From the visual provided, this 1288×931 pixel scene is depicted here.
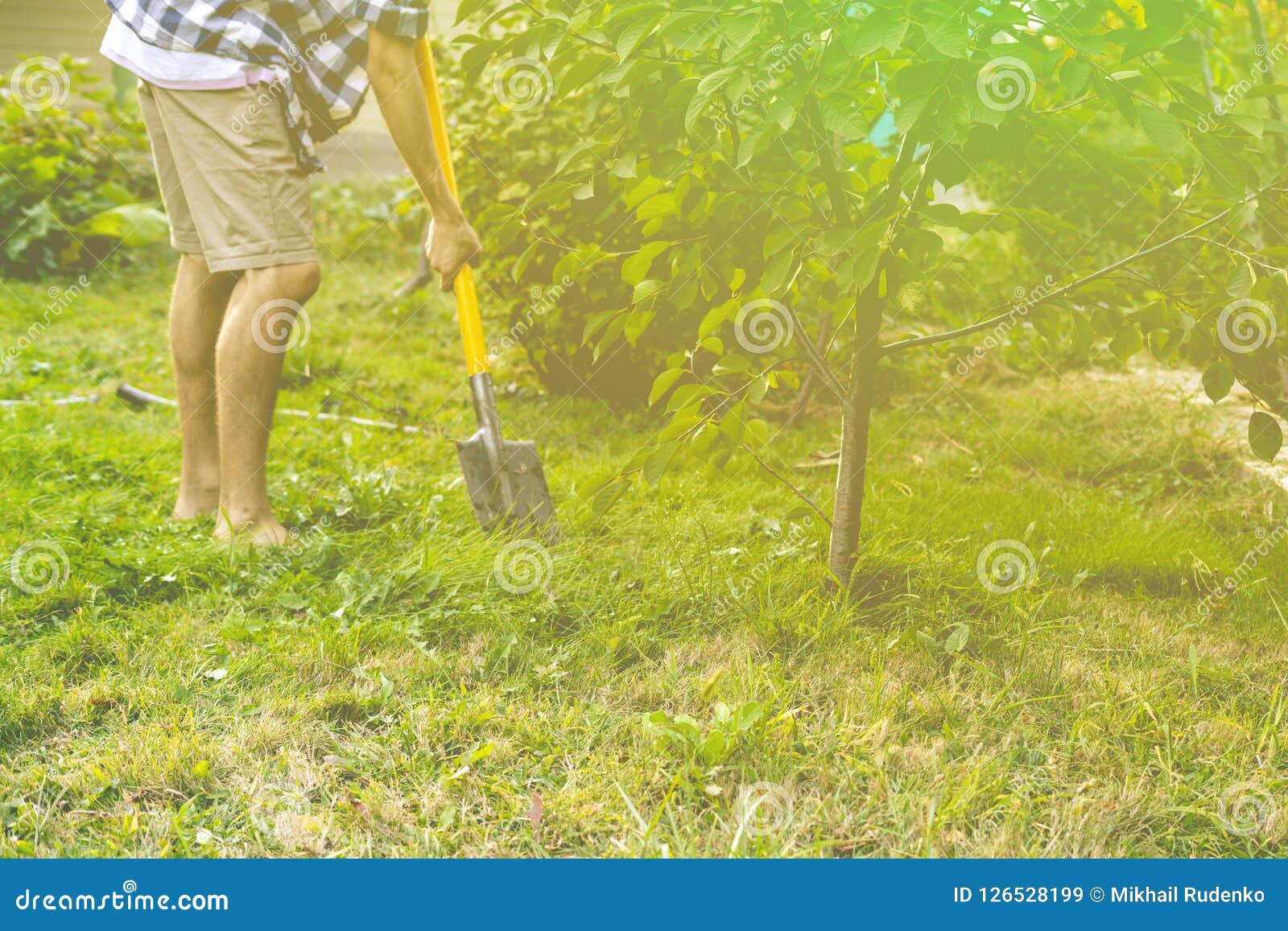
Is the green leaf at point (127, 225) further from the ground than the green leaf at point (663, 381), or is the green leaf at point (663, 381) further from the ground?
the green leaf at point (127, 225)

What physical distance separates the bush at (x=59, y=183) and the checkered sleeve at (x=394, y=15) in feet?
14.3

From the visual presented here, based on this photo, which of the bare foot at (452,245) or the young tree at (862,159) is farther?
the bare foot at (452,245)

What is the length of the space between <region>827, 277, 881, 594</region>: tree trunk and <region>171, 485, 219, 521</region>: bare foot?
1.68 m

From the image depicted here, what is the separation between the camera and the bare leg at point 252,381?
2477mm

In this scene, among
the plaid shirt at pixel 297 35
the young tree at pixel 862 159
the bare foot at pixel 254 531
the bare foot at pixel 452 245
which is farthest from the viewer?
the bare foot at pixel 452 245

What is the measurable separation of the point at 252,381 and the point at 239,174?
0.50 m

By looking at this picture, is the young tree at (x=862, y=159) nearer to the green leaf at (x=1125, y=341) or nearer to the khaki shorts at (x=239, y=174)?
the green leaf at (x=1125, y=341)

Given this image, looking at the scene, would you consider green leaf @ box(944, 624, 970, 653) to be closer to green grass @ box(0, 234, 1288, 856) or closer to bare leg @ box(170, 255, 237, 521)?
green grass @ box(0, 234, 1288, 856)

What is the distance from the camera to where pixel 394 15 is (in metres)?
2.33

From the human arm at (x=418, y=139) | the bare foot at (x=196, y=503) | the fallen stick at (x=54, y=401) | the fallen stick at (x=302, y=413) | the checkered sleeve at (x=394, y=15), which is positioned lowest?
the bare foot at (x=196, y=503)

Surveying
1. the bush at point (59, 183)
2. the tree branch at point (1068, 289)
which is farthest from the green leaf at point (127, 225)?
the tree branch at point (1068, 289)

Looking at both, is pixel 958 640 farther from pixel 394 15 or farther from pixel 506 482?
pixel 394 15

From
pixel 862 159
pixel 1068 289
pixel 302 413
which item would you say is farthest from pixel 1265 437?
pixel 302 413

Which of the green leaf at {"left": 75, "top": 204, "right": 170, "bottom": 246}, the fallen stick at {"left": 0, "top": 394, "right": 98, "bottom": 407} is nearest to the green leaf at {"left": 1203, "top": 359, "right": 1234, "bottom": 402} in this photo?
the fallen stick at {"left": 0, "top": 394, "right": 98, "bottom": 407}
